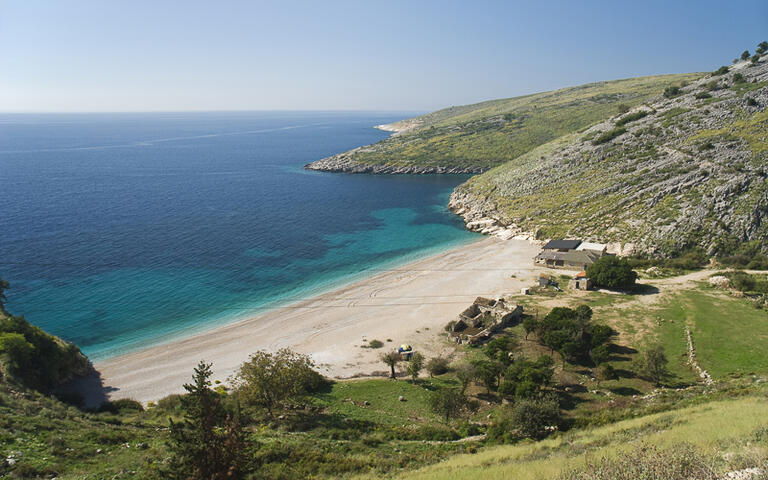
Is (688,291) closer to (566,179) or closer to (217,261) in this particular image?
(566,179)

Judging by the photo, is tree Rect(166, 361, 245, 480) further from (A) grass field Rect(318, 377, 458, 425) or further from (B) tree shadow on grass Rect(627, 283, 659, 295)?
(B) tree shadow on grass Rect(627, 283, 659, 295)

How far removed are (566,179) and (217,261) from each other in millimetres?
76359

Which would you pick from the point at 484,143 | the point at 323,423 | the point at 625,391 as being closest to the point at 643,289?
the point at 625,391

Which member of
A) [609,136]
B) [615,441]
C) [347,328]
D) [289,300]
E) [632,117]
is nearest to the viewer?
[615,441]

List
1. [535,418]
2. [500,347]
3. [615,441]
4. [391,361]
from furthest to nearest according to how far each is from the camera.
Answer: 1. [500,347]
2. [391,361]
3. [535,418]
4. [615,441]

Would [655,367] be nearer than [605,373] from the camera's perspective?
Yes

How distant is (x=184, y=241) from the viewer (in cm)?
7631

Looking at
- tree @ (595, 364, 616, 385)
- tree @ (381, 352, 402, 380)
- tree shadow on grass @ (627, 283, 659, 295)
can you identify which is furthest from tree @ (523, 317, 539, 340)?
tree shadow on grass @ (627, 283, 659, 295)

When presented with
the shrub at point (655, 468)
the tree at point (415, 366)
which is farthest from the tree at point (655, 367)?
the shrub at point (655, 468)

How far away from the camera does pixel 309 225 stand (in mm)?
89938

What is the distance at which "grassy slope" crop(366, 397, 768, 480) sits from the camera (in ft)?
52.4

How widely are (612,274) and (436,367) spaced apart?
2966 centimetres

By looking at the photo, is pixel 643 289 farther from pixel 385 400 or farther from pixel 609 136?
pixel 609 136

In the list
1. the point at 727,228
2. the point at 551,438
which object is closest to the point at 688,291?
the point at 727,228
